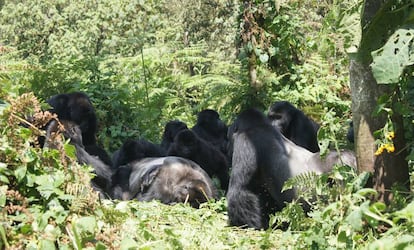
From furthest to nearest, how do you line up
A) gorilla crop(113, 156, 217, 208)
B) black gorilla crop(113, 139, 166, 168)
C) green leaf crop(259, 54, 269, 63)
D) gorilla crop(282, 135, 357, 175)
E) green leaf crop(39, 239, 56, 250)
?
green leaf crop(259, 54, 269, 63) < black gorilla crop(113, 139, 166, 168) < gorilla crop(113, 156, 217, 208) < gorilla crop(282, 135, 357, 175) < green leaf crop(39, 239, 56, 250)

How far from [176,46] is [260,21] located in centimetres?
638

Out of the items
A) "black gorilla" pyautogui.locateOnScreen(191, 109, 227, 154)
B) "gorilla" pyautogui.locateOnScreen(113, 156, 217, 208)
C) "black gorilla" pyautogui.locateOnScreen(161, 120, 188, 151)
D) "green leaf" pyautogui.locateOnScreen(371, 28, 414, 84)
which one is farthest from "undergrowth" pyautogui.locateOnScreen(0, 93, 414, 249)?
"black gorilla" pyautogui.locateOnScreen(191, 109, 227, 154)

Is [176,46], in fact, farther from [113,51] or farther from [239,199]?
[239,199]

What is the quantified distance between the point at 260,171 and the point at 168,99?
5.18 metres

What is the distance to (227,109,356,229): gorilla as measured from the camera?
502 cm

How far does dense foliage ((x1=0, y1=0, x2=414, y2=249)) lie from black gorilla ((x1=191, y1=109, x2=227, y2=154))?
634mm

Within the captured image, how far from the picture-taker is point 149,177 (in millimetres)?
5980

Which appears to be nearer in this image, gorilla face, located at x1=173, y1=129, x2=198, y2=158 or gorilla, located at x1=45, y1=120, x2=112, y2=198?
gorilla, located at x1=45, y1=120, x2=112, y2=198

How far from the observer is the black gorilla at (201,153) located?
22.7 ft

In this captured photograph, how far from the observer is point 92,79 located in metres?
9.44

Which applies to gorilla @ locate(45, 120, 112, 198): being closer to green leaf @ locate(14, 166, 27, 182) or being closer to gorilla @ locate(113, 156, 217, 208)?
gorilla @ locate(113, 156, 217, 208)

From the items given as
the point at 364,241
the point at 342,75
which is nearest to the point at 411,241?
the point at 364,241

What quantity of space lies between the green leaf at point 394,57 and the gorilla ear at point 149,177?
131 inches

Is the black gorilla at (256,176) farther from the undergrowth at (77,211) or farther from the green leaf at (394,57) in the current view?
the green leaf at (394,57)
